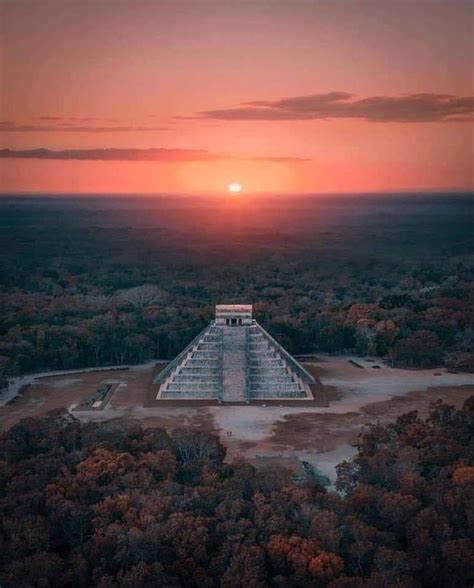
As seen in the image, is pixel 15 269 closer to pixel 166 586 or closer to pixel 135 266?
pixel 135 266

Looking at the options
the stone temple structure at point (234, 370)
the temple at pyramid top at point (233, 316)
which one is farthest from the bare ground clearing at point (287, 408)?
the temple at pyramid top at point (233, 316)

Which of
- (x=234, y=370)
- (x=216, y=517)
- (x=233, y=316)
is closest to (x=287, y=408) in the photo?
(x=234, y=370)

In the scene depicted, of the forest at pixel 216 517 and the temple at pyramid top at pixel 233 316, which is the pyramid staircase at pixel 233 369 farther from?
the forest at pixel 216 517

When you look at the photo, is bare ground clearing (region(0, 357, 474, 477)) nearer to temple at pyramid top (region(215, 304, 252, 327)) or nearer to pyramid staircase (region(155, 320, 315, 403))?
pyramid staircase (region(155, 320, 315, 403))

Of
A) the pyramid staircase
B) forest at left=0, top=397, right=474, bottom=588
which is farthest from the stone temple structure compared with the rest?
forest at left=0, top=397, right=474, bottom=588

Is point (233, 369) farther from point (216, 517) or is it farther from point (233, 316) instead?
point (216, 517)

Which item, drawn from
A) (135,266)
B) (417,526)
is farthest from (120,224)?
(417,526)
